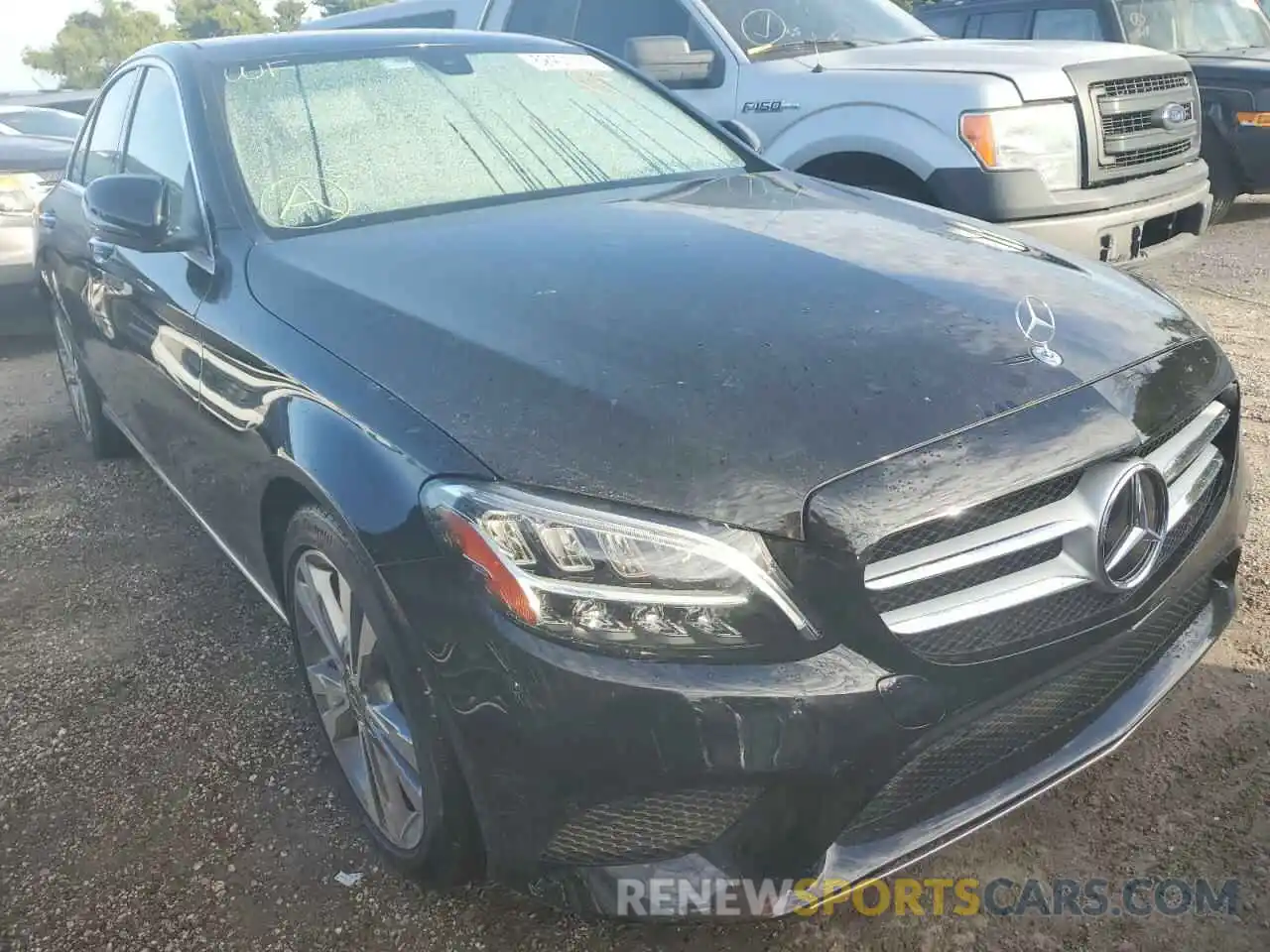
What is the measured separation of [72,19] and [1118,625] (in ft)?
272

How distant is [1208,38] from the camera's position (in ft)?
26.4

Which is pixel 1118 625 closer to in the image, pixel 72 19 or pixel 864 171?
pixel 864 171

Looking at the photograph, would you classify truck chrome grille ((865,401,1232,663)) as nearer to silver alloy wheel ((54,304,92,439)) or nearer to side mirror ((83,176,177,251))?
side mirror ((83,176,177,251))

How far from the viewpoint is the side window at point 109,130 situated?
3.63 metres

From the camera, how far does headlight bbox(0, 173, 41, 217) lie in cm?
621

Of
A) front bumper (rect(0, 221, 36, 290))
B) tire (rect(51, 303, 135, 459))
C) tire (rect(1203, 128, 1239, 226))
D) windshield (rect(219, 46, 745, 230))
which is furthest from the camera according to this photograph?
tire (rect(1203, 128, 1239, 226))

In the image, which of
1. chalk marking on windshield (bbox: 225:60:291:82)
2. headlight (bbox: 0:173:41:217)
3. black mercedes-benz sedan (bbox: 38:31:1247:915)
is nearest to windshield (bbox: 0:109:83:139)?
headlight (bbox: 0:173:41:217)

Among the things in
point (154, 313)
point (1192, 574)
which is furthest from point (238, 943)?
point (1192, 574)

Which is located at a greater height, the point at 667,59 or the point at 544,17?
the point at 544,17

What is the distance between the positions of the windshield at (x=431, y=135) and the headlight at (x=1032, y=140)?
1.63 metres

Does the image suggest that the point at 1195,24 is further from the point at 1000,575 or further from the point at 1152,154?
the point at 1000,575

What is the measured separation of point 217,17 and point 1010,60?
6711 centimetres

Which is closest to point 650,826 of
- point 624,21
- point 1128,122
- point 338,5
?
point 1128,122

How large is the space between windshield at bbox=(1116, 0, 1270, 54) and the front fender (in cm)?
392
